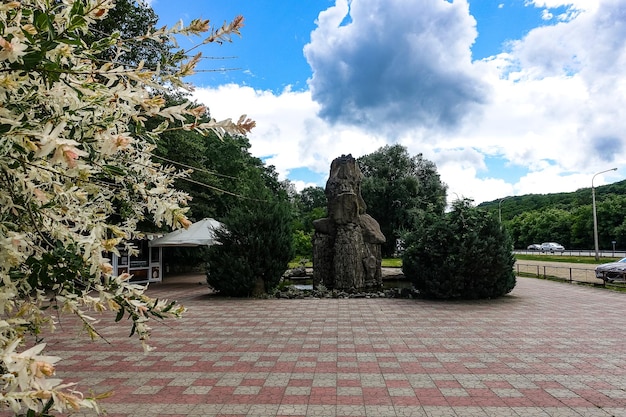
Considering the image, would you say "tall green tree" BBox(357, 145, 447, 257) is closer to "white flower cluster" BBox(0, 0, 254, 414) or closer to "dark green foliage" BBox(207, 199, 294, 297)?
"dark green foliage" BBox(207, 199, 294, 297)

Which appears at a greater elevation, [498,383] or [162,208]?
[162,208]

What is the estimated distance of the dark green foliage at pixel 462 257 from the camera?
35.6 feet

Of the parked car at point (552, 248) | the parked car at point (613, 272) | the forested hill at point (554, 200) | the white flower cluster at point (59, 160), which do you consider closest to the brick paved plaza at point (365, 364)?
the white flower cluster at point (59, 160)

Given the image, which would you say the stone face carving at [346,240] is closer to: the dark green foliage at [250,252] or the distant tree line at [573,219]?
the dark green foliage at [250,252]

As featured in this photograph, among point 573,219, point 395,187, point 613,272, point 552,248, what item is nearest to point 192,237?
point 613,272

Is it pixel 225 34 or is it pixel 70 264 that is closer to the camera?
pixel 70 264

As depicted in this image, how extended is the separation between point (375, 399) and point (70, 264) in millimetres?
3541

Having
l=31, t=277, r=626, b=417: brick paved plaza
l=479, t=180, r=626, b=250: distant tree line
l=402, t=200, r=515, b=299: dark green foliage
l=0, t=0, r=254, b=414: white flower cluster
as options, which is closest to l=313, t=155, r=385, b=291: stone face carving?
A: l=402, t=200, r=515, b=299: dark green foliage

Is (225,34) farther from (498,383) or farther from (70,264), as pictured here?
Answer: (498,383)

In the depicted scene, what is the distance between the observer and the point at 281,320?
880 cm

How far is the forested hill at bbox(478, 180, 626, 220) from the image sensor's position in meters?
65.5

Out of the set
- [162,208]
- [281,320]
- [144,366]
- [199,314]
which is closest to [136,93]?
[162,208]

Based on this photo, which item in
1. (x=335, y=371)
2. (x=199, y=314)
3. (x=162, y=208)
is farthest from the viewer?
(x=199, y=314)

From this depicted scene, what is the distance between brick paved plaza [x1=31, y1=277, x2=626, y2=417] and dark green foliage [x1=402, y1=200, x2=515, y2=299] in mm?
1517
